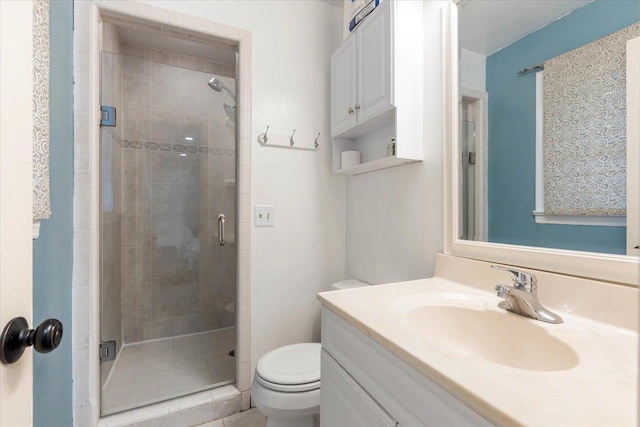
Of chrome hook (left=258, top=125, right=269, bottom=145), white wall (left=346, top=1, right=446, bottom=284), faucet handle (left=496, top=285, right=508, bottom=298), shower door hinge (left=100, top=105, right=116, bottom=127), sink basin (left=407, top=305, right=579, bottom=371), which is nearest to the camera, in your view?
sink basin (left=407, top=305, right=579, bottom=371)

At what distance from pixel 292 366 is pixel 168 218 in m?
1.30

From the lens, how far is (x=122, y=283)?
1.88m

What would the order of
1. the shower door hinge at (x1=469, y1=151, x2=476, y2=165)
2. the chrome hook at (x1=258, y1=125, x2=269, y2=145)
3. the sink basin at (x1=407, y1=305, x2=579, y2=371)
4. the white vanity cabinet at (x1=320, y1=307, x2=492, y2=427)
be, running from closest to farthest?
the white vanity cabinet at (x1=320, y1=307, x2=492, y2=427), the sink basin at (x1=407, y1=305, x2=579, y2=371), the shower door hinge at (x1=469, y1=151, x2=476, y2=165), the chrome hook at (x1=258, y1=125, x2=269, y2=145)

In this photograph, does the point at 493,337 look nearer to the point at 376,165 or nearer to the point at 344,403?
the point at 344,403

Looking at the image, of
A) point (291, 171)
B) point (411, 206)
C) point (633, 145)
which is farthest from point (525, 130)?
point (291, 171)

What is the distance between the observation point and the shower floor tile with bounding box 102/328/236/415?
147 cm

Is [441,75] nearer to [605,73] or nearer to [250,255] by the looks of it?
[605,73]

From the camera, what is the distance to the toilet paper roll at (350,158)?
160cm

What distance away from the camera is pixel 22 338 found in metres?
0.41

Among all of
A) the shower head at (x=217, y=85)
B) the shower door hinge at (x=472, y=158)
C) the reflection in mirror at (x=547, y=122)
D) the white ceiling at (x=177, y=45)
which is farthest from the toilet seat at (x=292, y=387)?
the white ceiling at (x=177, y=45)

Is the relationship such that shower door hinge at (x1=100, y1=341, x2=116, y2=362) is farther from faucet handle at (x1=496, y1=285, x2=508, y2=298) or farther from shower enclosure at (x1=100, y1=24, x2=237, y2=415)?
faucet handle at (x1=496, y1=285, x2=508, y2=298)

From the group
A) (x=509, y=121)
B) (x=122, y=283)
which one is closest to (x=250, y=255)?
(x=122, y=283)

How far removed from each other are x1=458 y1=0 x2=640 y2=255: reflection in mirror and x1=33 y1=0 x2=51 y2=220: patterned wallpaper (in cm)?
137

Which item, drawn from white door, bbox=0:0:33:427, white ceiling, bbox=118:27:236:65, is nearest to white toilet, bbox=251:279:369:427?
white door, bbox=0:0:33:427
